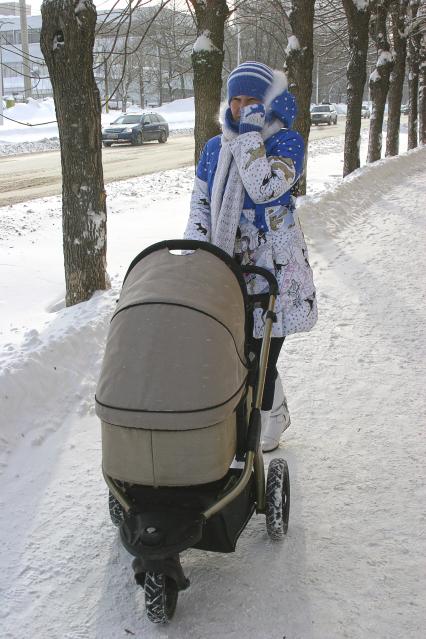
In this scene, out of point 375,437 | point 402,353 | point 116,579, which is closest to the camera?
point 116,579

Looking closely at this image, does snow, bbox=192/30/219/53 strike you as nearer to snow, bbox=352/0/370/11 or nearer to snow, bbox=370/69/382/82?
snow, bbox=352/0/370/11

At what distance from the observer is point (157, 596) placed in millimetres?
2262

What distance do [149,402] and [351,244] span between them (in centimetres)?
695

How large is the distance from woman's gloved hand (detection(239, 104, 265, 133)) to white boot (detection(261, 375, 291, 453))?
4.45ft

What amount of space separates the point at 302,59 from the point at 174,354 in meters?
10.3

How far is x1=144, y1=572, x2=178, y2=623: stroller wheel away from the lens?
88.9 inches

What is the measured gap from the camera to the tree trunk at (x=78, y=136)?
523 centimetres

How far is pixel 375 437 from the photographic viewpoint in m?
3.73

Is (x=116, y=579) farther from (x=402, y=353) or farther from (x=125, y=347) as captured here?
(x=402, y=353)

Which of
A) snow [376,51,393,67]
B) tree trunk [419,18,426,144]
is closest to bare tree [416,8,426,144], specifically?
tree trunk [419,18,426,144]

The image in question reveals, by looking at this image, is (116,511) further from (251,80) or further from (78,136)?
(78,136)

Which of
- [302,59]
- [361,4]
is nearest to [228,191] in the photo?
[302,59]

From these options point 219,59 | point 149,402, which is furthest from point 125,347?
point 219,59

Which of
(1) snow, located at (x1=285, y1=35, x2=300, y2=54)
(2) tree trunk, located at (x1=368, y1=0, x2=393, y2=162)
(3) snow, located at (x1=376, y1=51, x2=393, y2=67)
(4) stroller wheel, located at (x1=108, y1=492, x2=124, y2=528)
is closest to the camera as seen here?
(4) stroller wheel, located at (x1=108, y1=492, x2=124, y2=528)
